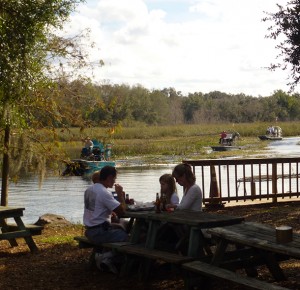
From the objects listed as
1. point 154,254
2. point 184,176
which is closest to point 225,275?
point 154,254

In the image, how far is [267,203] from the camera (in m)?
14.4

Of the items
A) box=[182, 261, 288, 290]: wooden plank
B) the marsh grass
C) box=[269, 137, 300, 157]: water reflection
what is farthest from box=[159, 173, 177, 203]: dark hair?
box=[269, 137, 300, 157]: water reflection

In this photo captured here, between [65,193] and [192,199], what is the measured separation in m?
16.7

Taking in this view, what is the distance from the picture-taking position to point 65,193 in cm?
2338

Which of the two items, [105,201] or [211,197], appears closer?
[105,201]

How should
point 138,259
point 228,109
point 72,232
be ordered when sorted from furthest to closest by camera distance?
point 228,109 → point 72,232 → point 138,259

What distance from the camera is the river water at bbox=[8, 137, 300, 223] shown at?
17906 mm

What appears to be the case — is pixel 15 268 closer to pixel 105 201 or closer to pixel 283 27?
pixel 105 201

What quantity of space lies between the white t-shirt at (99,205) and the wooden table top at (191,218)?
237 mm

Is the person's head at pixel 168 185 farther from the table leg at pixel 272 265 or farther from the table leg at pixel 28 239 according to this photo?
the table leg at pixel 28 239

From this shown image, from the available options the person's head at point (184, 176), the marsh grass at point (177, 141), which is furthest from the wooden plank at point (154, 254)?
the marsh grass at point (177, 141)

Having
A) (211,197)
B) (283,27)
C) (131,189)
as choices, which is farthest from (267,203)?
(131,189)

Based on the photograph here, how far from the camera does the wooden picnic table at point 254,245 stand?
526 cm

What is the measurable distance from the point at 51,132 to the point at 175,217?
5.97 m
